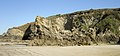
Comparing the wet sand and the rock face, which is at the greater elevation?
the rock face

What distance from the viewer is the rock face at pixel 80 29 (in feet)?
174

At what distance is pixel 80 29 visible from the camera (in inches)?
3366

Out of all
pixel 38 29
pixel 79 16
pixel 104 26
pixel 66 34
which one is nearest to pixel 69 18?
pixel 79 16

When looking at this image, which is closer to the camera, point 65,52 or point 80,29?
point 65,52

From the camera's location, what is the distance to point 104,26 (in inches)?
3014

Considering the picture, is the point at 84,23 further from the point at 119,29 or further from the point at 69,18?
the point at 119,29

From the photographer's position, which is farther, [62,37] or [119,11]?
[119,11]

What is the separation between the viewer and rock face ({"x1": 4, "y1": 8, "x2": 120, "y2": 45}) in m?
53.1

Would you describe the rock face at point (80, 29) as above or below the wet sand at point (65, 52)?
above

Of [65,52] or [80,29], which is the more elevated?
[80,29]

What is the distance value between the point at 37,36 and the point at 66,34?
37.6ft

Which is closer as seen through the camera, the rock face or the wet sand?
the wet sand

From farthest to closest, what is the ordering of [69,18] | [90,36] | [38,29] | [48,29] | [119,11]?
[69,18], [119,11], [38,29], [48,29], [90,36]

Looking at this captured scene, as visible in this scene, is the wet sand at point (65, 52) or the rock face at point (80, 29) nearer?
the wet sand at point (65, 52)
